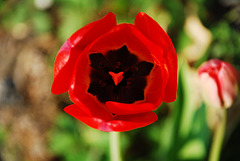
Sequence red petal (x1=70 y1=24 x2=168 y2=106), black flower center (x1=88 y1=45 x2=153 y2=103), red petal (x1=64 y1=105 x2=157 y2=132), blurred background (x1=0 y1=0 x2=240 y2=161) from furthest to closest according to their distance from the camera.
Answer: blurred background (x1=0 y1=0 x2=240 y2=161) < black flower center (x1=88 y1=45 x2=153 y2=103) < red petal (x1=70 y1=24 x2=168 y2=106) < red petal (x1=64 y1=105 x2=157 y2=132)

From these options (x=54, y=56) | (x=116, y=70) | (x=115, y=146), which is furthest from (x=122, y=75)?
(x=54, y=56)

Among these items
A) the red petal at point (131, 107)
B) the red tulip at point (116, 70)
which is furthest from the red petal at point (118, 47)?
the red petal at point (131, 107)

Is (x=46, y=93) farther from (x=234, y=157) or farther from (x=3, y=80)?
(x=234, y=157)

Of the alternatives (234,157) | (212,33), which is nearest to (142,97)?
(234,157)

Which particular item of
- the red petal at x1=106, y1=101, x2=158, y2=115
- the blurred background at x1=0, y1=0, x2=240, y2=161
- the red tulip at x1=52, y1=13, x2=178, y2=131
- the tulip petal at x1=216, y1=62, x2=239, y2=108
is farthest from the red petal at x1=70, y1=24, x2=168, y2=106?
the blurred background at x1=0, y1=0, x2=240, y2=161

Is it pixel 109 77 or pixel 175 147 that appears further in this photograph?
pixel 175 147

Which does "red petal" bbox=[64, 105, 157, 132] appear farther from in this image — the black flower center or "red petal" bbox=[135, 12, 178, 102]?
the black flower center

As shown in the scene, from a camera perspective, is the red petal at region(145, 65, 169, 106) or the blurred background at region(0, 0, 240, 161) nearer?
the red petal at region(145, 65, 169, 106)
